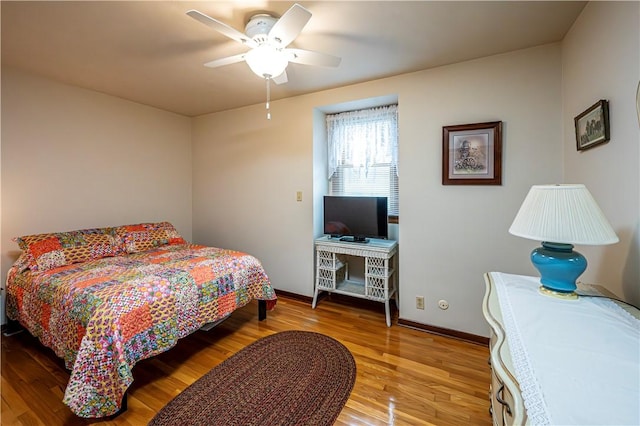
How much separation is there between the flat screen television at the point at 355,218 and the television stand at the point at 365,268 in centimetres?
10

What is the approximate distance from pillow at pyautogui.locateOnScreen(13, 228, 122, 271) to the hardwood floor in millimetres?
713

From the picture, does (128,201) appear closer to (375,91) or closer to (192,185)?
(192,185)

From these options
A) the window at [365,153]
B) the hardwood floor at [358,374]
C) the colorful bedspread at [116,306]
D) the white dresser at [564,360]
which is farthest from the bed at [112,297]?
the white dresser at [564,360]

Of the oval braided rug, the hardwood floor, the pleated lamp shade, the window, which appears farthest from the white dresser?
the window

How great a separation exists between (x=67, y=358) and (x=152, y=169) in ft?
8.14

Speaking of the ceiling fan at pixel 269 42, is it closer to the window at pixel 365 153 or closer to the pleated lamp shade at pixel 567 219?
the window at pixel 365 153

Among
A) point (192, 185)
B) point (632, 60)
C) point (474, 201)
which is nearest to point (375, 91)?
point (474, 201)

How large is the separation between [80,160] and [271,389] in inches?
119

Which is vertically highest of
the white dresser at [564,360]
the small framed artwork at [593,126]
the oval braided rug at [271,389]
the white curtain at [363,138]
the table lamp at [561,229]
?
the white curtain at [363,138]

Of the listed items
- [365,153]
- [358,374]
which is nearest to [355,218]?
[365,153]

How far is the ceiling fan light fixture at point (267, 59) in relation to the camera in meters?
1.67

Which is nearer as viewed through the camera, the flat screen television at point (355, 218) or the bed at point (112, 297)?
the bed at point (112, 297)

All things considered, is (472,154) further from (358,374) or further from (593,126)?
(358,374)

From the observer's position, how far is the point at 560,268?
1.21m
